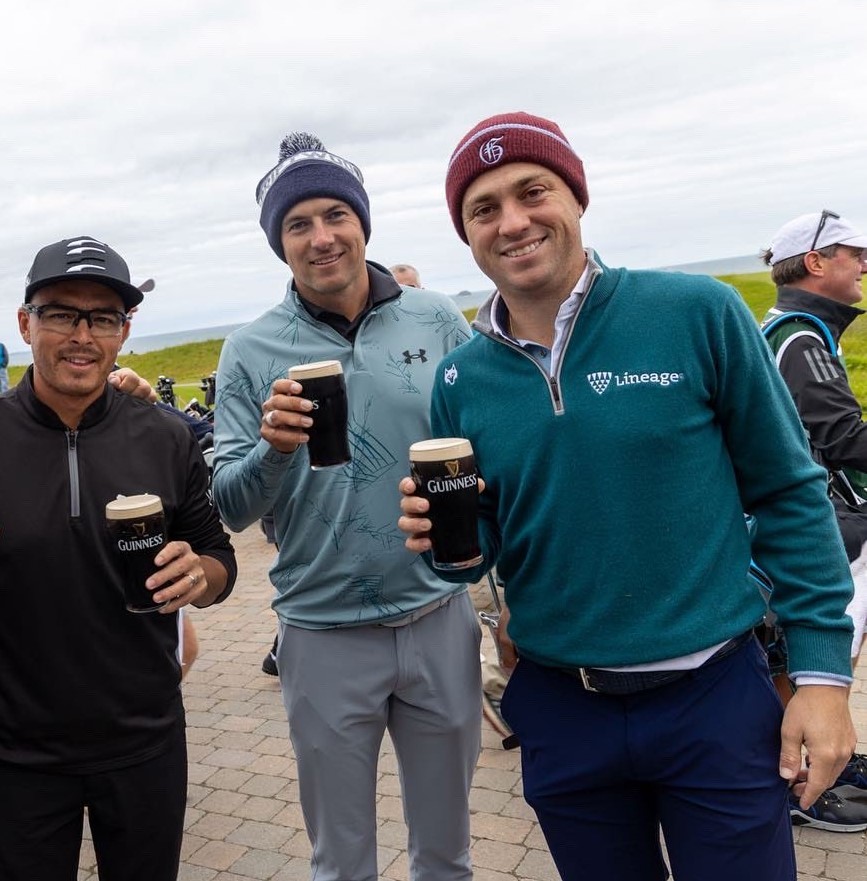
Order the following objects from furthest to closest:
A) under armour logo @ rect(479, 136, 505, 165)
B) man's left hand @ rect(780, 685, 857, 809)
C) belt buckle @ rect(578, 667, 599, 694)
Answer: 1. under armour logo @ rect(479, 136, 505, 165)
2. belt buckle @ rect(578, 667, 599, 694)
3. man's left hand @ rect(780, 685, 857, 809)

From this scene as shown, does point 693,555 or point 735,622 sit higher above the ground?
point 693,555

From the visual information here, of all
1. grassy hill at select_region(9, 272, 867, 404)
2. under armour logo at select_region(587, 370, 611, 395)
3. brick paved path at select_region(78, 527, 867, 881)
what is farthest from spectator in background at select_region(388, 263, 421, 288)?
grassy hill at select_region(9, 272, 867, 404)

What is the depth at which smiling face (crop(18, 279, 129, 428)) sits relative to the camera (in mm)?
2369

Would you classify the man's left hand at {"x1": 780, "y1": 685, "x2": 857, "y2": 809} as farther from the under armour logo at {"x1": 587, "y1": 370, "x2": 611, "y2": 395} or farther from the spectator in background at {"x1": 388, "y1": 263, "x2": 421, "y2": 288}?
the spectator in background at {"x1": 388, "y1": 263, "x2": 421, "y2": 288}

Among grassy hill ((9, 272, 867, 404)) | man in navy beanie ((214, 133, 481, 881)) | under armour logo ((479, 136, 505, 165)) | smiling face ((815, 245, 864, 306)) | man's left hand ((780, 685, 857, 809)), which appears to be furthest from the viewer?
grassy hill ((9, 272, 867, 404))

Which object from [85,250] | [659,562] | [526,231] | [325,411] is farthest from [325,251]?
[659,562]

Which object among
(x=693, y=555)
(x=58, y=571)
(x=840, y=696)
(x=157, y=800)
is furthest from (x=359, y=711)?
(x=840, y=696)

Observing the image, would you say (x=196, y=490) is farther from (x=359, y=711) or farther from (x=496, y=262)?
(x=496, y=262)

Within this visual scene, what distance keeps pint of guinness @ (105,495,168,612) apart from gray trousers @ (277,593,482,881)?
620 millimetres

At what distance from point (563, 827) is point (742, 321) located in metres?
1.31

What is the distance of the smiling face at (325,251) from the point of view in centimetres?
264

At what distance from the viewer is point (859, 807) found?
3521 mm

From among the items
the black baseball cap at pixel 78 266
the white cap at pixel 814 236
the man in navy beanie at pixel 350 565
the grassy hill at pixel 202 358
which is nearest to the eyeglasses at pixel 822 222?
the white cap at pixel 814 236

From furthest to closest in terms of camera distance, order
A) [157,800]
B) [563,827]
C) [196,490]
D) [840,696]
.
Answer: [196,490]
[157,800]
[563,827]
[840,696]
